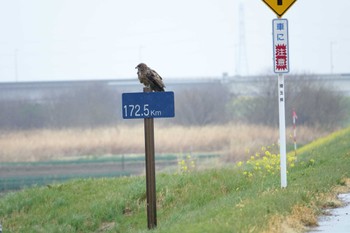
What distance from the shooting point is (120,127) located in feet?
184

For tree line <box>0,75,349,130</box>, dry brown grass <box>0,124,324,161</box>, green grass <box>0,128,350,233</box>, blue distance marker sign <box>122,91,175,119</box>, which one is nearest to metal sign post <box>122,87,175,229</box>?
blue distance marker sign <box>122,91,175,119</box>

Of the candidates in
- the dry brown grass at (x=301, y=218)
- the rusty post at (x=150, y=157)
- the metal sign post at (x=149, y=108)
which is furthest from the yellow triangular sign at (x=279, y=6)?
the dry brown grass at (x=301, y=218)

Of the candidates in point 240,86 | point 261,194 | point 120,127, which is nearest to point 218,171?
point 261,194

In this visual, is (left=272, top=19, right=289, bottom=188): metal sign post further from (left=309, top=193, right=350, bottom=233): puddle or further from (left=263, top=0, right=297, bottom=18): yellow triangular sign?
(left=309, top=193, right=350, bottom=233): puddle

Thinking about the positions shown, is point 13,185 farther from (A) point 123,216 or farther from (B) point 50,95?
(B) point 50,95

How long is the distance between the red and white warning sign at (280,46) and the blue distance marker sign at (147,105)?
1.85 meters

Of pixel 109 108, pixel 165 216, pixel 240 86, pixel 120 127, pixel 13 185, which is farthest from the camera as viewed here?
pixel 240 86

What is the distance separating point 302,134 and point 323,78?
15.8 metres

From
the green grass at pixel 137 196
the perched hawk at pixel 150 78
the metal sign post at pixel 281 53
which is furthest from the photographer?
the green grass at pixel 137 196

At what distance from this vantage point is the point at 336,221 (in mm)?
12977

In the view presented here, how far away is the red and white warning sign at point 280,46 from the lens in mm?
15172

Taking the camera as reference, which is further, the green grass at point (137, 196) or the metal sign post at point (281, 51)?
the green grass at point (137, 196)

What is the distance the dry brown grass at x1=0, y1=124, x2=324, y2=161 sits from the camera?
46969mm

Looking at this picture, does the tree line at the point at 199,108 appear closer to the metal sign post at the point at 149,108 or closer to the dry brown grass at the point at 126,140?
the dry brown grass at the point at 126,140
